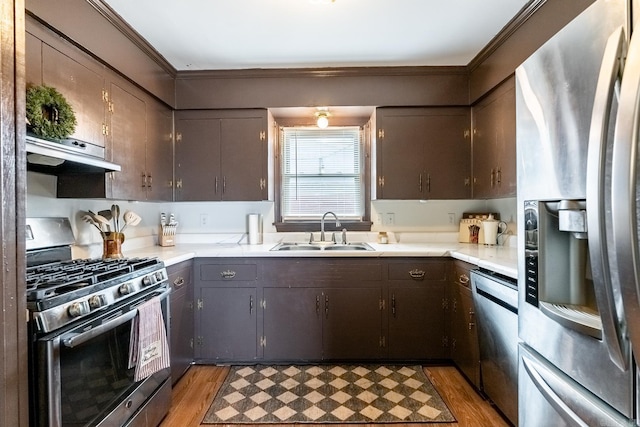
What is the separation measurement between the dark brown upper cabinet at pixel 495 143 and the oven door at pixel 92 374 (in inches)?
91.5

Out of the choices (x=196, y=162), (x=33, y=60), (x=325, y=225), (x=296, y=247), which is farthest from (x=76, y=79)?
(x=325, y=225)

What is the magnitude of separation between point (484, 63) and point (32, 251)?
3127 mm

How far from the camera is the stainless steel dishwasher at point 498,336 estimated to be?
174 cm

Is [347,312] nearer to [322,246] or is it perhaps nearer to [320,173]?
[322,246]

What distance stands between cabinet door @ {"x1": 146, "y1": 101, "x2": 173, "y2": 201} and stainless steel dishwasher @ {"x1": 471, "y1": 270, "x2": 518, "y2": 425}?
2369mm

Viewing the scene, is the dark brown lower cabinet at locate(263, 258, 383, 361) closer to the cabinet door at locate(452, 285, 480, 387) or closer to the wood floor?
the wood floor

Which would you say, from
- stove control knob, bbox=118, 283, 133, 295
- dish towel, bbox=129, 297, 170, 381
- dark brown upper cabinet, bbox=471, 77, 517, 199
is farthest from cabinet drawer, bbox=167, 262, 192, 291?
dark brown upper cabinet, bbox=471, 77, 517, 199

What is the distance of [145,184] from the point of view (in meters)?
2.55

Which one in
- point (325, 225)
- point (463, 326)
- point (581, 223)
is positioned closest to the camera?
point (581, 223)

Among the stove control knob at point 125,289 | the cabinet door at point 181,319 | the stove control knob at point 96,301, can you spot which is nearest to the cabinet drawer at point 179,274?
the cabinet door at point 181,319

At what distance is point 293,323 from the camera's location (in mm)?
2621

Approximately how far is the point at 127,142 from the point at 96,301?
1299mm

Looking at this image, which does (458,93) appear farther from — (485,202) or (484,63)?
(485,202)

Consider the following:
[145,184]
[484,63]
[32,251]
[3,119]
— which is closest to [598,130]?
[3,119]
